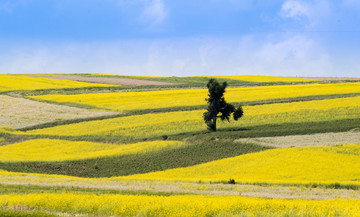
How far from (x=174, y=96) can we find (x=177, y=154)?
43.9 metres

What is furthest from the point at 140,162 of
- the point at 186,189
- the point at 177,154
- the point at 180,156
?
the point at 186,189

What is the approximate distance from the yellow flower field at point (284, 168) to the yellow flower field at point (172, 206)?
14.6 m

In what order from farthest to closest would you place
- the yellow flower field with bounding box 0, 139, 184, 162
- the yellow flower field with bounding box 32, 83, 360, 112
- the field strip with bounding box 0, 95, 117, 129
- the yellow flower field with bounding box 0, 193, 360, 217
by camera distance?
1. the yellow flower field with bounding box 32, 83, 360, 112
2. the field strip with bounding box 0, 95, 117, 129
3. the yellow flower field with bounding box 0, 139, 184, 162
4. the yellow flower field with bounding box 0, 193, 360, 217

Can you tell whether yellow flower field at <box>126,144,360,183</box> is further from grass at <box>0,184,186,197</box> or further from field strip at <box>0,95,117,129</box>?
field strip at <box>0,95,117,129</box>

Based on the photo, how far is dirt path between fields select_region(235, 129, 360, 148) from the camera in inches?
1992

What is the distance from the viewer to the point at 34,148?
195 ft

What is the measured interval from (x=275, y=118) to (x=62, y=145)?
27618 mm

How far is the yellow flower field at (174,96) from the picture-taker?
85.4 m

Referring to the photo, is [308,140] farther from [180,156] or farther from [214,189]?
[214,189]

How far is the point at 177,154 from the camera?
5222 centimetres

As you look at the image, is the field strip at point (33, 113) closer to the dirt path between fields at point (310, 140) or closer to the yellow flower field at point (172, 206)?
the dirt path between fields at point (310, 140)

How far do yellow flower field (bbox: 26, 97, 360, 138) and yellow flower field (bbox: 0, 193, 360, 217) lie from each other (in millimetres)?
40387

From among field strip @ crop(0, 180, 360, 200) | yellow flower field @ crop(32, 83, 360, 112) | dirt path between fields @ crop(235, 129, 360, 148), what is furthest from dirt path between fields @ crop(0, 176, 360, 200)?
yellow flower field @ crop(32, 83, 360, 112)

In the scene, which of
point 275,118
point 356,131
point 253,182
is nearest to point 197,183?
point 253,182
